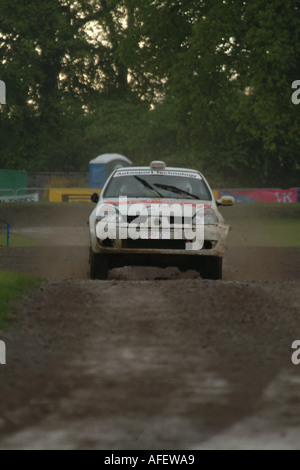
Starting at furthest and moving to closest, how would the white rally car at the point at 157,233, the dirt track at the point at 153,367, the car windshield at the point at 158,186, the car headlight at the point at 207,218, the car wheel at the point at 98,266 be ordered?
the car windshield at the point at 158,186 < the car wheel at the point at 98,266 < the car headlight at the point at 207,218 < the white rally car at the point at 157,233 < the dirt track at the point at 153,367

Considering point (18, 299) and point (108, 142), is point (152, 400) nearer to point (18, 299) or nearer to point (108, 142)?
point (18, 299)

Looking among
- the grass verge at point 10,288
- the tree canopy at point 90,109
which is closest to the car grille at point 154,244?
the grass verge at point 10,288

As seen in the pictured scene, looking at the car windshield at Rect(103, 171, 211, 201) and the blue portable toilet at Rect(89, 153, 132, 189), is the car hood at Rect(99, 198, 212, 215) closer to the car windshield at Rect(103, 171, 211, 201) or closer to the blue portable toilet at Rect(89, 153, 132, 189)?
the car windshield at Rect(103, 171, 211, 201)

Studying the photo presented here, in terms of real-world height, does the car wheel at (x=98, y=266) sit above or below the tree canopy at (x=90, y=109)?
below

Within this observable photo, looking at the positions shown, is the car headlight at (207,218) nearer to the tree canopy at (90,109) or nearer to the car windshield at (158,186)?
the car windshield at (158,186)

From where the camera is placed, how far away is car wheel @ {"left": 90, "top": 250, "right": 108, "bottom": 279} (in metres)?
12.2

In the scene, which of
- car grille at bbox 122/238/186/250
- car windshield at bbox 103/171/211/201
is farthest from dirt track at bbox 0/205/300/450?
car windshield at bbox 103/171/211/201

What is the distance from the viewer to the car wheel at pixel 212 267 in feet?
40.2

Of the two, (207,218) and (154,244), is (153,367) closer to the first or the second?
(154,244)

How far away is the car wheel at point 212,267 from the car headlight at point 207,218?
1.83 feet

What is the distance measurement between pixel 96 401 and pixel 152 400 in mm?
403

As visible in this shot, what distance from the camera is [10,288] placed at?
1039 cm
